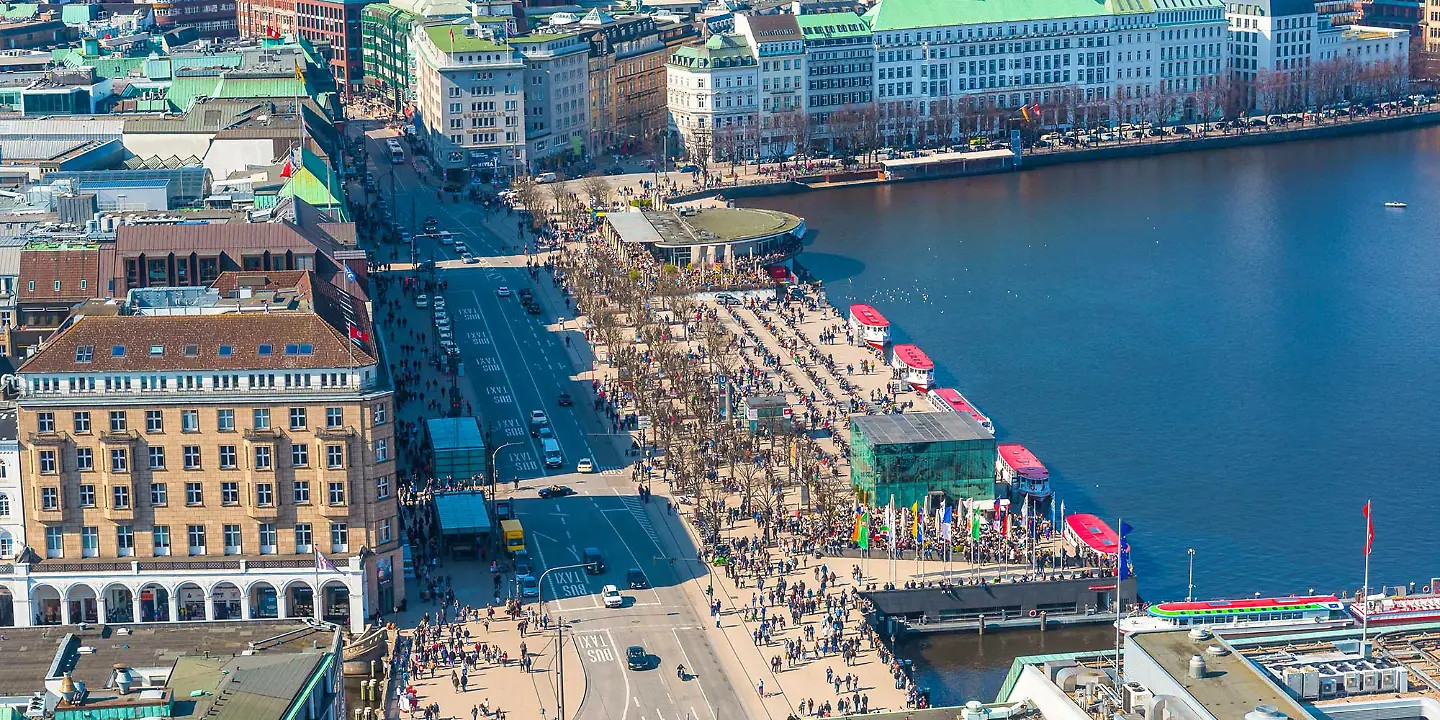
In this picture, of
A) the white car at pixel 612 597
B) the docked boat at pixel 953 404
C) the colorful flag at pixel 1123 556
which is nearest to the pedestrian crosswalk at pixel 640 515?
the white car at pixel 612 597

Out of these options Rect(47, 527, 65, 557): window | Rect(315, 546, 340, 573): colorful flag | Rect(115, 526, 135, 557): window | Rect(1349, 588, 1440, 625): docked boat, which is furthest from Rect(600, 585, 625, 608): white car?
Rect(1349, 588, 1440, 625): docked boat

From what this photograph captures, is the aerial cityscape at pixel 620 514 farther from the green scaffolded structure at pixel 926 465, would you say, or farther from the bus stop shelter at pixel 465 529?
the bus stop shelter at pixel 465 529

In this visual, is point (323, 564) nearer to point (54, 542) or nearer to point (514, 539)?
point (54, 542)

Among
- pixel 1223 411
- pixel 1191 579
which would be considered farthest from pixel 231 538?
pixel 1223 411

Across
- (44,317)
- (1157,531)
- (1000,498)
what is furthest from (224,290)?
(1157,531)

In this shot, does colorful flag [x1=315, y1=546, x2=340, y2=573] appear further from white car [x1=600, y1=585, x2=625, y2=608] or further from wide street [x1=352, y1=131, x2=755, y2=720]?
white car [x1=600, y1=585, x2=625, y2=608]
